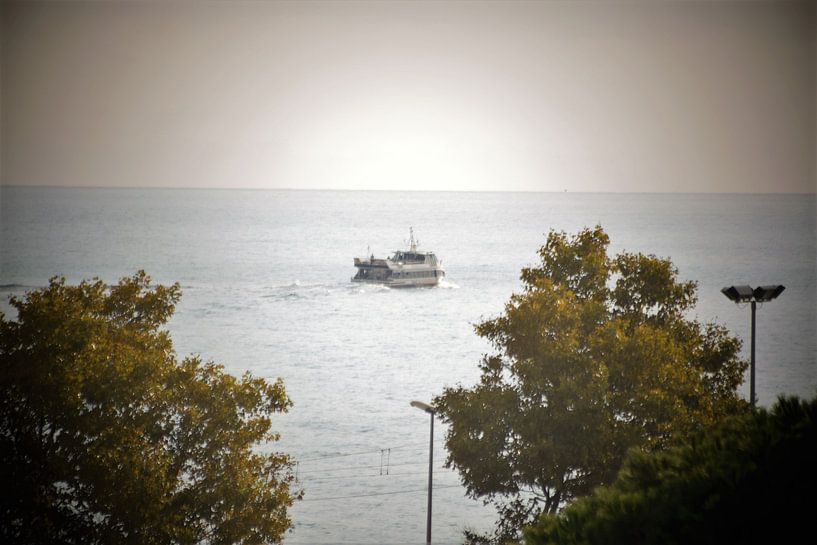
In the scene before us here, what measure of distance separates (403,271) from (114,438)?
355 feet

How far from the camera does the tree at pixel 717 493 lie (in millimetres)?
10570

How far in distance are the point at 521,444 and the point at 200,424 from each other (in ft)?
24.3

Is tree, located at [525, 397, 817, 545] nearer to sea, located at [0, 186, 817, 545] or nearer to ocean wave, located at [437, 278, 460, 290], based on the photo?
sea, located at [0, 186, 817, 545]

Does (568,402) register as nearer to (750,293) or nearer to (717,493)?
(750,293)

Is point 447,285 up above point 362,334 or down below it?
above

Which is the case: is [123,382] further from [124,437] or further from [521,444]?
[521,444]

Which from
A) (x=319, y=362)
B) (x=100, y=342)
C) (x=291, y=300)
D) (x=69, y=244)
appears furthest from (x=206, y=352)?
(x=69, y=244)

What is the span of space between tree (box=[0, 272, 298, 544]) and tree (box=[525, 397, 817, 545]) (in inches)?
339

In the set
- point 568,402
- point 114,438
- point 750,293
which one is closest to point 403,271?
point 750,293

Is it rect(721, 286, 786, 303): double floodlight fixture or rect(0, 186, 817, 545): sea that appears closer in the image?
rect(721, 286, 786, 303): double floodlight fixture

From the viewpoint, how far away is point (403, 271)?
12638cm

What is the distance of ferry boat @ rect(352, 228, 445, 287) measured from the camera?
414 feet

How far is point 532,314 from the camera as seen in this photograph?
2084 cm

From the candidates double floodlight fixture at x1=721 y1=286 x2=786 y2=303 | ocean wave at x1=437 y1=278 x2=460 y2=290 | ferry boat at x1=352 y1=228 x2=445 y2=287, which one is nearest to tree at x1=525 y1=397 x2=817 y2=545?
double floodlight fixture at x1=721 y1=286 x2=786 y2=303
